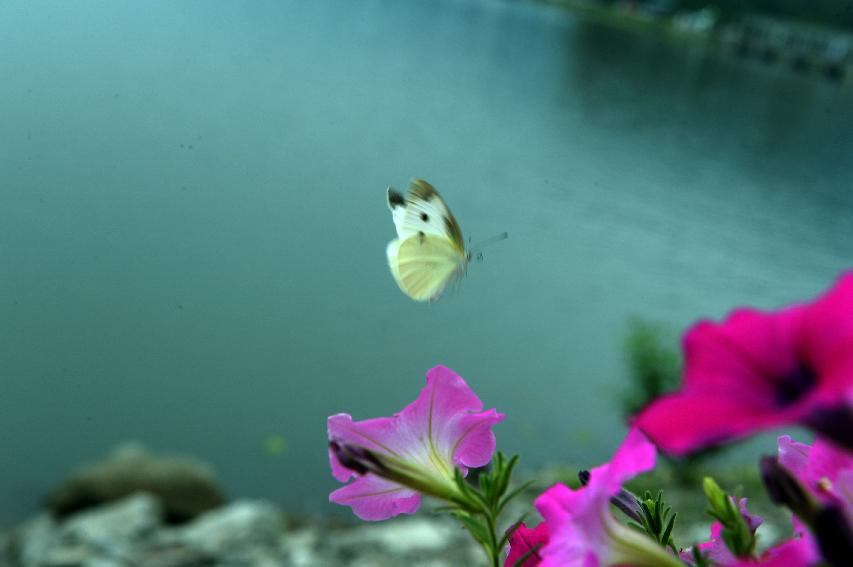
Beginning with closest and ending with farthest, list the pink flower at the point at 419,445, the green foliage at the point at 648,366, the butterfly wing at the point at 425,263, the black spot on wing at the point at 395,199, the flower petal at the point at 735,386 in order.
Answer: the flower petal at the point at 735,386 → the pink flower at the point at 419,445 → the butterfly wing at the point at 425,263 → the black spot on wing at the point at 395,199 → the green foliage at the point at 648,366

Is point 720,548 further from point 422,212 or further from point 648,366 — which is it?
point 648,366

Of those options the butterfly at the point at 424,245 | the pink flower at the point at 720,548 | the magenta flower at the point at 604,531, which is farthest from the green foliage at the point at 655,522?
the butterfly at the point at 424,245

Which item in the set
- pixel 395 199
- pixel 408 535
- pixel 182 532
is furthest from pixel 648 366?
pixel 395 199

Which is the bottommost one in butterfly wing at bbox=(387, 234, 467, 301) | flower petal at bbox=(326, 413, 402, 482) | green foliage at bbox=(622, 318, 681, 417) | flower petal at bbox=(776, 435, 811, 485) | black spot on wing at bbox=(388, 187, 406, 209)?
flower petal at bbox=(776, 435, 811, 485)

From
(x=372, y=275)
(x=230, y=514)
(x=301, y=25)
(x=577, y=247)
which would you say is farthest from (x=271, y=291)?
(x=301, y=25)

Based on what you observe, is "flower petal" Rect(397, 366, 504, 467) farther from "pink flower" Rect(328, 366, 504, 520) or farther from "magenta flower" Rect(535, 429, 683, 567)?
"magenta flower" Rect(535, 429, 683, 567)

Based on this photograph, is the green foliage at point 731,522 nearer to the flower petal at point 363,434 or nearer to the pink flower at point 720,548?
the pink flower at point 720,548

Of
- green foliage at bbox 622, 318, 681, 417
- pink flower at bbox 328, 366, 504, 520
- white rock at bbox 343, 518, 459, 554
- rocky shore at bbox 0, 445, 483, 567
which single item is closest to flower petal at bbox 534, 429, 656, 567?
pink flower at bbox 328, 366, 504, 520
